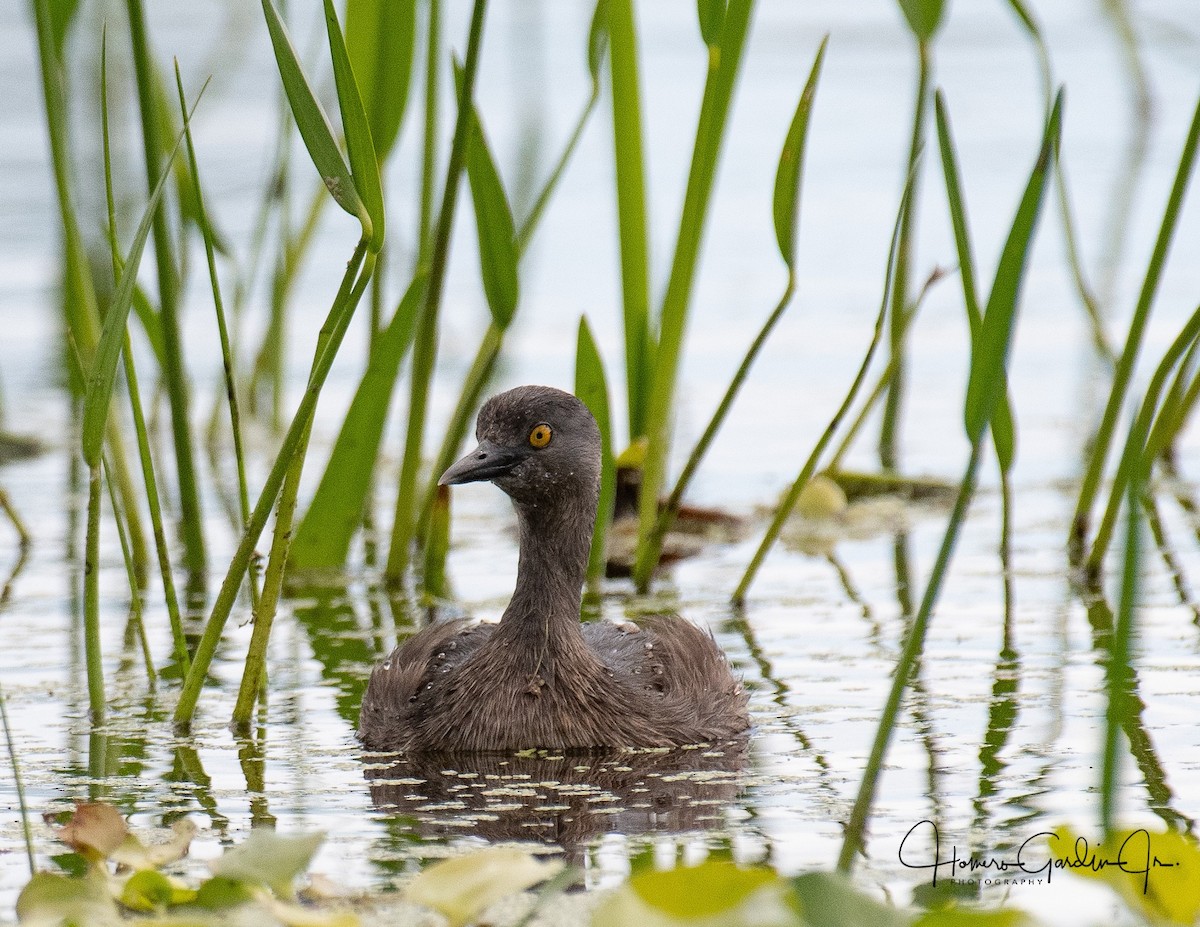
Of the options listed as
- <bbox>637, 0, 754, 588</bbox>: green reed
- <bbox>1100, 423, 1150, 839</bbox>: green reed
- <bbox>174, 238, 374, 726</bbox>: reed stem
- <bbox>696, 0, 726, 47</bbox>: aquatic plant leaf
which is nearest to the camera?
<bbox>1100, 423, 1150, 839</bbox>: green reed

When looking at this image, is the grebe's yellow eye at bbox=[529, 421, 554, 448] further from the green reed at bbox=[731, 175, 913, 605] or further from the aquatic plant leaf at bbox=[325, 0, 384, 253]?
the aquatic plant leaf at bbox=[325, 0, 384, 253]

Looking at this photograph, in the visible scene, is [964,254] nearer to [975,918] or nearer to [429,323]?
[429,323]

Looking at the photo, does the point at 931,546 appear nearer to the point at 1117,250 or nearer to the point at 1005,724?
the point at 1005,724

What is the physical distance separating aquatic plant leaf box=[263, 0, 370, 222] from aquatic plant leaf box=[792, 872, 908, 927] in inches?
73.8

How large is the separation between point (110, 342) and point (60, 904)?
55.8 inches

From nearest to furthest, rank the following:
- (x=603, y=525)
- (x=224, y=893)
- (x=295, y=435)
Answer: (x=224, y=893), (x=295, y=435), (x=603, y=525)

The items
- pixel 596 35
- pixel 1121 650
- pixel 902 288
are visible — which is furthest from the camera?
pixel 902 288

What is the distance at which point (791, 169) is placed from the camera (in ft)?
18.0

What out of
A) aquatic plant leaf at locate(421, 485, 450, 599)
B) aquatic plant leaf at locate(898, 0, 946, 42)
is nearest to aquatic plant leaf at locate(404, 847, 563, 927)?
aquatic plant leaf at locate(421, 485, 450, 599)

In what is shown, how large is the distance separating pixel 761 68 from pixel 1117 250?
7.32m

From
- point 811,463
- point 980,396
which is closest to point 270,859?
point 980,396

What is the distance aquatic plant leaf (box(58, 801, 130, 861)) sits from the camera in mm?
3842

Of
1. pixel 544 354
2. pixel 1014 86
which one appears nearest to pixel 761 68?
pixel 1014 86

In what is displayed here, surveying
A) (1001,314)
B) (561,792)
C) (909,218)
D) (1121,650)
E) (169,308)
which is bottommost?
(561,792)
